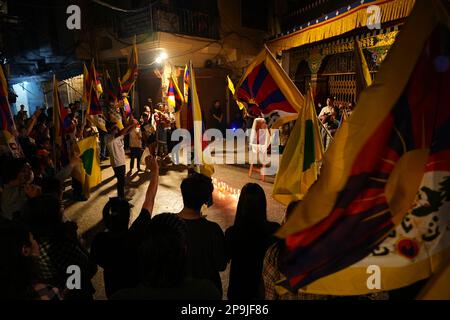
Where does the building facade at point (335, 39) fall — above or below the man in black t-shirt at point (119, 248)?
above

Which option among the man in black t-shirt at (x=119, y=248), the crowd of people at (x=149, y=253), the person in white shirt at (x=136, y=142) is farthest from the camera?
the person in white shirt at (x=136, y=142)

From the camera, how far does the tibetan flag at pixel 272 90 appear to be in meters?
4.26

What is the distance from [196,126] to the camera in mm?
5570

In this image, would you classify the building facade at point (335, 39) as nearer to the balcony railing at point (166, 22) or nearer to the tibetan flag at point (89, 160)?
the balcony railing at point (166, 22)

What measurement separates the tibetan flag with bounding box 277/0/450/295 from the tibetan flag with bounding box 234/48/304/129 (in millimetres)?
2523

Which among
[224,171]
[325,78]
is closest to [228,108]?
[325,78]

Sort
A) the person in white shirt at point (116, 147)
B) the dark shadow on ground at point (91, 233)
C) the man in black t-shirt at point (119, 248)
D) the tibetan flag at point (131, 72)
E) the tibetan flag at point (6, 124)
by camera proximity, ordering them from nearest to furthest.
A: the man in black t-shirt at point (119, 248) < the tibetan flag at point (6, 124) < the dark shadow on ground at point (91, 233) < the person in white shirt at point (116, 147) < the tibetan flag at point (131, 72)

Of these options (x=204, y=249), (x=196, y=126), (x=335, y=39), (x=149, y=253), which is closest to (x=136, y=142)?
(x=196, y=126)

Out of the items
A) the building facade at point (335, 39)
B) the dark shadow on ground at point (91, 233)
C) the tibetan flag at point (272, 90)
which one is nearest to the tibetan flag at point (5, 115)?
the dark shadow on ground at point (91, 233)

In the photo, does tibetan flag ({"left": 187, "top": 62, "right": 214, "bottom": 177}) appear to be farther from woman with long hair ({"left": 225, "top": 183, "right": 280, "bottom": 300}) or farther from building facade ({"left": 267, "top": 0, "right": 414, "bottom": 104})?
building facade ({"left": 267, "top": 0, "right": 414, "bottom": 104})

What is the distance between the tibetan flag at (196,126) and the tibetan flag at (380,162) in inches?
155

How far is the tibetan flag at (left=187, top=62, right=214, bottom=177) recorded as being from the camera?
17.6 ft

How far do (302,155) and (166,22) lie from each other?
504 inches

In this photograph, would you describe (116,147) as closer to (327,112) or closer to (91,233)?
(91,233)
